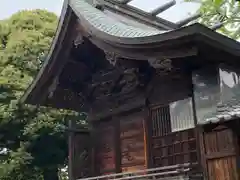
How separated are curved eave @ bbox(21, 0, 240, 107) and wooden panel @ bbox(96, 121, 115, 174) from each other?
185 cm

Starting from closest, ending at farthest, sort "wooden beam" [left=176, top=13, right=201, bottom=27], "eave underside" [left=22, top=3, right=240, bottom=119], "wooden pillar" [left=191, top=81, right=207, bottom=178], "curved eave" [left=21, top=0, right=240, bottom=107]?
"curved eave" [left=21, top=0, right=240, bottom=107]
"eave underside" [left=22, top=3, right=240, bottom=119]
"wooden pillar" [left=191, top=81, right=207, bottom=178]
"wooden beam" [left=176, top=13, right=201, bottom=27]

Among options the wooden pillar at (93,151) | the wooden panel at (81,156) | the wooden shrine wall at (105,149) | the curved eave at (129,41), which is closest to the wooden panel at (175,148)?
the wooden shrine wall at (105,149)

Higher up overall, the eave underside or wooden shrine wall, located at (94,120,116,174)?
the eave underside

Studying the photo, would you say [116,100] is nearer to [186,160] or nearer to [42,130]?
[186,160]

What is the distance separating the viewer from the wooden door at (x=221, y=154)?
230 inches

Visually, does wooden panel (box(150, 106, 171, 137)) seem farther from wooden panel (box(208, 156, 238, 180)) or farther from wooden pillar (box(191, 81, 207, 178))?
wooden panel (box(208, 156, 238, 180))

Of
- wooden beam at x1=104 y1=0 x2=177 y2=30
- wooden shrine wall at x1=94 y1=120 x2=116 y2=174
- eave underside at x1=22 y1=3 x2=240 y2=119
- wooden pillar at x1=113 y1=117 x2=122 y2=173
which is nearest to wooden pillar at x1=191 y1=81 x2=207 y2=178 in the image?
eave underside at x1=22 y1=3 x2=240 y2=119

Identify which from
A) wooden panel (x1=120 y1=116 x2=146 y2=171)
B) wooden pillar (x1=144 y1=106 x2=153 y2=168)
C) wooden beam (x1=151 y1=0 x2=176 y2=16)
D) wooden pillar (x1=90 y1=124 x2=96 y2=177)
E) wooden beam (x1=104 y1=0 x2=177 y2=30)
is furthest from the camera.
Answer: wooden beam (x1=104 y1=0 x2=177 y2=30)

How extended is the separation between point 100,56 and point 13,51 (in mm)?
8049

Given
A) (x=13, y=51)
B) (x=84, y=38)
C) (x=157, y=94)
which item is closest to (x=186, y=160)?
(x=157, y=94)

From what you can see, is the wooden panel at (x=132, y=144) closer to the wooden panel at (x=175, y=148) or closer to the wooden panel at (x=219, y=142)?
the wooden panel at (x=175, y=148)

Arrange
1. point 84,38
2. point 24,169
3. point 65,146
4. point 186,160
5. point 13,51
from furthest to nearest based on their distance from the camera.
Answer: point 13,51
point 65,146
point 24,169
point 84,38
point 186,160

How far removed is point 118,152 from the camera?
866cm

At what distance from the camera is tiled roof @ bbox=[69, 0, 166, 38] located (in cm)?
714
